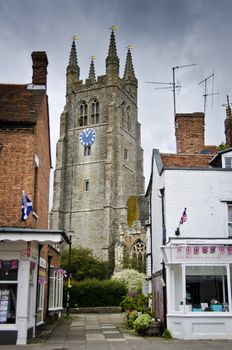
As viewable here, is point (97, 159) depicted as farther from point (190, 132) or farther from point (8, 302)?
point (8, 302)

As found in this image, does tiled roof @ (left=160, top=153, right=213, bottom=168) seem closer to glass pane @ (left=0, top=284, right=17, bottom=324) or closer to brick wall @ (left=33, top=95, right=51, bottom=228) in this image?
brick wall @ (left=33, top=95, right=51, bottom=228)

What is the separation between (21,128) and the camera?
596 inches

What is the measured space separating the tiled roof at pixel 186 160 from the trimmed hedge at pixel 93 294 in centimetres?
2047

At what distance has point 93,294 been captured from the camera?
3722cm

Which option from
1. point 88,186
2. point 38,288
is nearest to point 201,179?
point 38,288

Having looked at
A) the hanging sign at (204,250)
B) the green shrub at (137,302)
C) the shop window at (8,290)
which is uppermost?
the hanging sign at (204,250)

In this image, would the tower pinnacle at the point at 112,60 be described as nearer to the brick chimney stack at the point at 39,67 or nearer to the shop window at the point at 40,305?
the brick chimney stack at the point at 39,67

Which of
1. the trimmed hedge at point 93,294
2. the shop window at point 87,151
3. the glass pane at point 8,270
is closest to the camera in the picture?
the glass pane at point 8,270

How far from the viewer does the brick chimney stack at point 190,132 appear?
21.6 meters

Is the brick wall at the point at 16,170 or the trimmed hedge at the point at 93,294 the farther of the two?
the trimmed hedge at the point at 93,294

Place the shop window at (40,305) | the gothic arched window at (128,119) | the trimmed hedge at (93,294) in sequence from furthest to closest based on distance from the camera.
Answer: the gothic arched window at (128,119), the trimmed hedge at (93,294), the shop window at (40,305)

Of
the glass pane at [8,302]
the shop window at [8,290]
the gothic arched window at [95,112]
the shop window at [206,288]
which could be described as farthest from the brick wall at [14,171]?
the gothic arched window at [95,112]

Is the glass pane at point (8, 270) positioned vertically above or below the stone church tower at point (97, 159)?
below

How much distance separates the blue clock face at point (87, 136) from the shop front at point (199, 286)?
55849 millimetres
